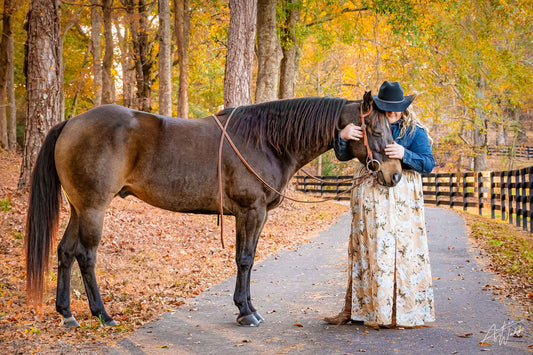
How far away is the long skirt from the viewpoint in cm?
411

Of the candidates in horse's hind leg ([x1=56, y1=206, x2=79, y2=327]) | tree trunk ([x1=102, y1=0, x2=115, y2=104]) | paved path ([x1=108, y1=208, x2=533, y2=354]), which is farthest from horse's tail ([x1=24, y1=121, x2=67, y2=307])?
tree trunk ([x1=102, y1=0, x2=115, y2=104])

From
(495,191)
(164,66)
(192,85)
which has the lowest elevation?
(495,191)

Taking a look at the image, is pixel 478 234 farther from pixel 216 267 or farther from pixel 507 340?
pixel 507 340

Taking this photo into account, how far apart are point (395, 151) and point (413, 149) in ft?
1.10

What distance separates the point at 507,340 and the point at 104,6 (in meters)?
13.3

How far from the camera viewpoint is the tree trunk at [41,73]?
735cm

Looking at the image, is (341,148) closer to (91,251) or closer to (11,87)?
(91,251)

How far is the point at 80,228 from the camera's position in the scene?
429 cm

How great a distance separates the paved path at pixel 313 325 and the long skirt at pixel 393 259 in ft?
0.53

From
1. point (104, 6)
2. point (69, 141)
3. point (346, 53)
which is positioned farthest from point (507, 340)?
point (346, 53)

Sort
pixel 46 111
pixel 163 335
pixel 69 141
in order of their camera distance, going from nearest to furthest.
Answer: pixel 163 335, pixel 69 141, pixel 46 111

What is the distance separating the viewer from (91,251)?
4309mm

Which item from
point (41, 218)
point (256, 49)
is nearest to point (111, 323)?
point (41, 218)

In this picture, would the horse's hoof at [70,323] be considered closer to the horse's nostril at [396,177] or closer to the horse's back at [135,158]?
the horse's back at [135,158]
